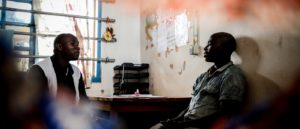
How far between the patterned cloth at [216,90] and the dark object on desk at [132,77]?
145 centimetres

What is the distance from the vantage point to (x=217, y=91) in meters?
1.87

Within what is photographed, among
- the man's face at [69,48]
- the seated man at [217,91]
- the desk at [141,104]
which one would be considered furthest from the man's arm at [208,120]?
the man's face at [69,48]

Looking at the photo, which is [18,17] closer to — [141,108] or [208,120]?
[141,108]

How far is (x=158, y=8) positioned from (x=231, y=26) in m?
1.35

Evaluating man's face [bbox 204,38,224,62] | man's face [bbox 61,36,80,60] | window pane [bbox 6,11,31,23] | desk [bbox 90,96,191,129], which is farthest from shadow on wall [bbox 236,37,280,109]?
window pane [bbox 6,11,31,23]

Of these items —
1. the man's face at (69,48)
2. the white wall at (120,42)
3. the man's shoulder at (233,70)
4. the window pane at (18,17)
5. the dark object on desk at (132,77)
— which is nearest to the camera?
the man's shoulder at (233,70)

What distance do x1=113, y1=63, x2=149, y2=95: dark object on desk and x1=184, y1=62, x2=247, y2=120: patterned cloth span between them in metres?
1.45

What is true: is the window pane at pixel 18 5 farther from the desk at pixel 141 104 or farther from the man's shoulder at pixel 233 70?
the man's shoulder at pixel 233 70

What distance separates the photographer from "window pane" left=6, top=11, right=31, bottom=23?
125 inches

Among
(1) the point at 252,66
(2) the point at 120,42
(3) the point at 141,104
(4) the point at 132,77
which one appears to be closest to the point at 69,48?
(3) the point at 141,104

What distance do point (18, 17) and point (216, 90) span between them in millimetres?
2374

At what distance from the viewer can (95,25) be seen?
3531 millimetres

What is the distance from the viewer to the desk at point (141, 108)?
88.9 inches

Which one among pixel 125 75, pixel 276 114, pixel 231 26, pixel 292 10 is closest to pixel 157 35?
pixel 125 75
